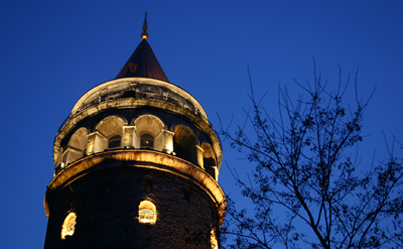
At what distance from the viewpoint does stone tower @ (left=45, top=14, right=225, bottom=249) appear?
20.3 meters

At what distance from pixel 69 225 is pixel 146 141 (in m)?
5.93

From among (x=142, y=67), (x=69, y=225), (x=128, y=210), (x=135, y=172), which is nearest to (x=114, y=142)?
(x=135, y=172)

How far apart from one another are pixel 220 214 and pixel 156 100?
6978mm

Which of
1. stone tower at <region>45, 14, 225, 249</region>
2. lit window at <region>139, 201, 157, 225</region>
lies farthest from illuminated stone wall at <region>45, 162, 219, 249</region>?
lit window at <region>139, 201, 157, 225</region>

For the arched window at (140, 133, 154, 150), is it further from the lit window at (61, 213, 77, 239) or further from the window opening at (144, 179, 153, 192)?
the lit window at (61, 213, 77, 239)

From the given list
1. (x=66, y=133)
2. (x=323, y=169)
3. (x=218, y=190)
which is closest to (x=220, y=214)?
(x=218, y=190)

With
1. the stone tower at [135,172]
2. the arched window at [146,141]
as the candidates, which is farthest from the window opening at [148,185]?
the arched window at [146,141]

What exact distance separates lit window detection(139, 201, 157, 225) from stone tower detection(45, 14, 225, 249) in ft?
0.15

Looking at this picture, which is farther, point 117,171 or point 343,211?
point 117,171

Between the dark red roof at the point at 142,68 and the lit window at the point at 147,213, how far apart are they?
31.6 feet

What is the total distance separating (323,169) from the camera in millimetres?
13594

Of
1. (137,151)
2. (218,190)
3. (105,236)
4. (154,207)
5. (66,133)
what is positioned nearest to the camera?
(105,236)

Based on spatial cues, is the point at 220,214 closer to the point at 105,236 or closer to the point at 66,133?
the point at 105,236

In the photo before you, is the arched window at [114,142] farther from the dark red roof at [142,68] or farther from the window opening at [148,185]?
the dark red roof at [142,68]
